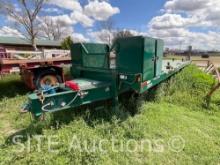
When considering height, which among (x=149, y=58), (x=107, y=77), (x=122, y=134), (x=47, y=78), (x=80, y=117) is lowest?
(x=122, y=134)

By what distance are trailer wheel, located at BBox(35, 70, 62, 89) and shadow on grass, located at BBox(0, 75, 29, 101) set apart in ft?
2.91

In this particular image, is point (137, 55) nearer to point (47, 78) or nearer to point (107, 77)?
point (107, 77)

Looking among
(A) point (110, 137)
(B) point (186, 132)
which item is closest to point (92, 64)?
(A) point (110, 137)

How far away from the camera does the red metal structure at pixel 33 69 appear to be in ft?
16.8

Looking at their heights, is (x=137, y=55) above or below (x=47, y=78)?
above

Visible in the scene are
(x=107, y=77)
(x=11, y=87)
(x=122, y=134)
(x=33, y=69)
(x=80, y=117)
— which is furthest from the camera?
(x=11, y=87)

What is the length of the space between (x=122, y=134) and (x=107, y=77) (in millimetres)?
1175

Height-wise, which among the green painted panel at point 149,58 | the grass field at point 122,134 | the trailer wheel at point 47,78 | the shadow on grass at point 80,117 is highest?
the green painted panel at point 149,58

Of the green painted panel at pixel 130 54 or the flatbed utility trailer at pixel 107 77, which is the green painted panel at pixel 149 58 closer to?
Result: the flatbed utility trailer at pixel 107 77

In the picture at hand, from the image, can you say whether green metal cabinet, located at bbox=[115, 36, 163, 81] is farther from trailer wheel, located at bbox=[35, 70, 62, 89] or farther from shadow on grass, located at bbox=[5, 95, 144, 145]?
trailer wheel, located at bbox=[35, 70, 62, 89]

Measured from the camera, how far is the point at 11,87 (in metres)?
6.14

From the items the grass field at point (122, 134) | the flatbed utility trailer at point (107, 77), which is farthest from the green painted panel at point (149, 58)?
the grass field at point (122, 134)

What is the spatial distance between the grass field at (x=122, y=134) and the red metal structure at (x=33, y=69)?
93cm

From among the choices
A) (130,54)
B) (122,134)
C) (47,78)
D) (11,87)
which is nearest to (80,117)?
(122,134)
